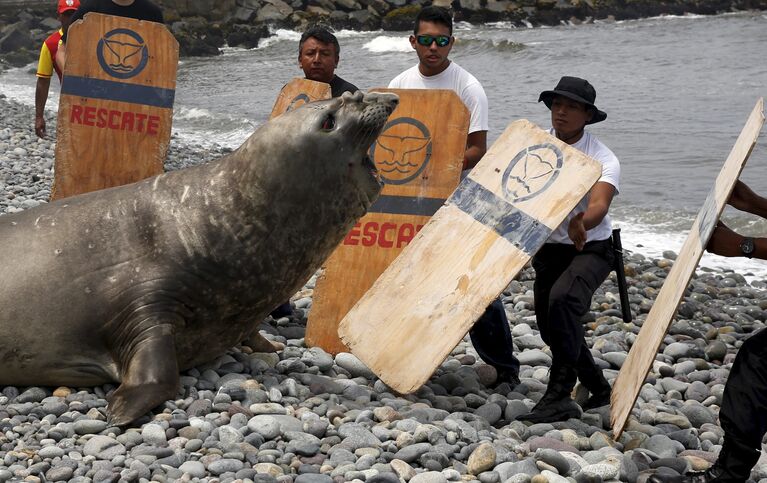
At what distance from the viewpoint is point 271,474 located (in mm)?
3928

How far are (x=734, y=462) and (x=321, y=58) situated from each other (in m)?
3.68

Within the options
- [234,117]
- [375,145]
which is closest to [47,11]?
[234,117]

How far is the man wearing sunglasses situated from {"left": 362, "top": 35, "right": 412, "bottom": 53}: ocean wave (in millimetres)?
30324

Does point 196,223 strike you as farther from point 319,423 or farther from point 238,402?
point 319,423

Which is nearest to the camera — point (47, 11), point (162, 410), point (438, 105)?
point (162, 410)

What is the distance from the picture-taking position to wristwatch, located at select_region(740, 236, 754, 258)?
406 centimetres

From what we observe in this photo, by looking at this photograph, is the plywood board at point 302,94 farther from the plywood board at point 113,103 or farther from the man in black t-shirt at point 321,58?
the plywood board at point 113,103

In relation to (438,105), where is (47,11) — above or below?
below

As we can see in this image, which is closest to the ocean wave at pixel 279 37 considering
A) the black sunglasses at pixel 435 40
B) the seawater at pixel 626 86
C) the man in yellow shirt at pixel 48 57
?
the seawater at pixel 626 86

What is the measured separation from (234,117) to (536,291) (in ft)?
55.3

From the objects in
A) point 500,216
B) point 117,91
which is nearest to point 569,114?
point 500,216

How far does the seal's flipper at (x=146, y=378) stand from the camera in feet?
14.9

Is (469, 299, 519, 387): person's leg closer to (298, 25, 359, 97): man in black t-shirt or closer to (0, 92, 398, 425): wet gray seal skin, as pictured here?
(0, 92, 398, 425): wet gray seal skin

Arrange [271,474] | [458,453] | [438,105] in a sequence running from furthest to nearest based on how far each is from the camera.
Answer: [438,105] → [458,453] → [271,474]
